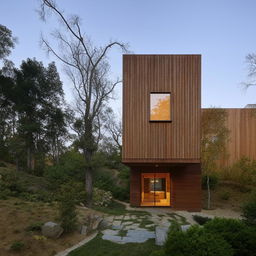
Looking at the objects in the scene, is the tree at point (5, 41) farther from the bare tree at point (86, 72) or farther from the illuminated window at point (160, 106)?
the illuminated window at point (160, 106)

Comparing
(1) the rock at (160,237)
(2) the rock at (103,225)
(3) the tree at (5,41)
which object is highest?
(3) the tree at (5,41)

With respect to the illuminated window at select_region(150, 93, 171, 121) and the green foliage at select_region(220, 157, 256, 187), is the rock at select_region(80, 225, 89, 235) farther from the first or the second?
the green foliage at select_region(220, 157, 256, 187)

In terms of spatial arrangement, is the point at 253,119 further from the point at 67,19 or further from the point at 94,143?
the point at 67,19

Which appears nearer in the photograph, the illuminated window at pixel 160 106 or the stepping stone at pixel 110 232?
the stepping stone at pixel 110 232

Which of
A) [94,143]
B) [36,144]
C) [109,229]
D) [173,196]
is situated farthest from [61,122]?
[109,229]

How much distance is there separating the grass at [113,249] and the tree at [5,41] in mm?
19267

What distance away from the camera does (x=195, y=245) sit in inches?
123

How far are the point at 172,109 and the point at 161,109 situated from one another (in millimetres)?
475

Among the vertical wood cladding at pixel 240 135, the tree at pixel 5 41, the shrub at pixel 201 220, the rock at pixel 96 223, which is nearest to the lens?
the rock at pixel 96 223

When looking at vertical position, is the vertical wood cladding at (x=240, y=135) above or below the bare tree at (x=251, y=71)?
below

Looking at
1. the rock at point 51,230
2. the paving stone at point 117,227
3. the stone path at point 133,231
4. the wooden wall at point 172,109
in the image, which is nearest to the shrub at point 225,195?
the wooden wall at point 172,109

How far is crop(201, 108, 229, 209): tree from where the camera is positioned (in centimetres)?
1090

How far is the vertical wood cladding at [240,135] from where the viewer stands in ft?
43.0

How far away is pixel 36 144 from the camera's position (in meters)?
19.2
